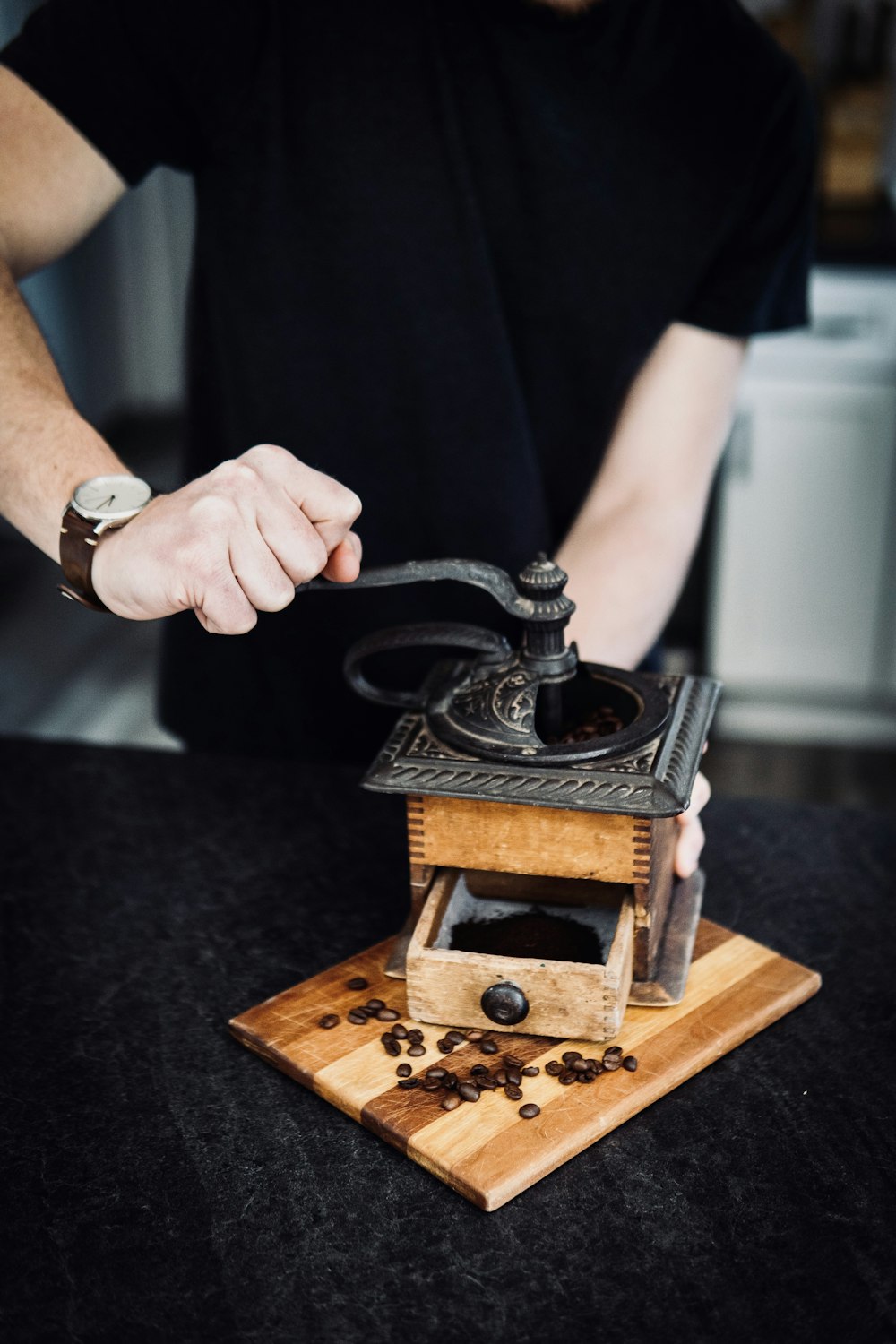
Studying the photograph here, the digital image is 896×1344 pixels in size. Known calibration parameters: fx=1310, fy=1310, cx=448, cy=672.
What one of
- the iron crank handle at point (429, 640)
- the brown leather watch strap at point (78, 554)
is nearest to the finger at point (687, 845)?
the iron crank handle at point (429, 640)

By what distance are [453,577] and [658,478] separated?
670 millimetres

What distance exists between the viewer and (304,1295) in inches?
34.5

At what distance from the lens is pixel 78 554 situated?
1.18 m

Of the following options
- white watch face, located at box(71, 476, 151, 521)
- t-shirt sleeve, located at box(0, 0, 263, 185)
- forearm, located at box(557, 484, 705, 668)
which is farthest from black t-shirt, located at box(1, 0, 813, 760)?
white watch face, located at box(71, 476, 151, 521)

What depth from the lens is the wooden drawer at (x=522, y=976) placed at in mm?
1062

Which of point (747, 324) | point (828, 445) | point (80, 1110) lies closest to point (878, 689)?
point (828, 445)

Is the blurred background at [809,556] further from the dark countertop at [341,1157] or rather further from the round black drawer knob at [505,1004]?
the round black drawer knob at [505,1004]

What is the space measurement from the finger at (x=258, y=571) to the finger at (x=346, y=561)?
0.07m

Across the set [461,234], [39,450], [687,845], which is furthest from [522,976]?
[461,234]

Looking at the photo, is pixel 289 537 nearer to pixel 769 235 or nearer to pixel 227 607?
pixel 227 607

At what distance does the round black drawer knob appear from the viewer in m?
1.06

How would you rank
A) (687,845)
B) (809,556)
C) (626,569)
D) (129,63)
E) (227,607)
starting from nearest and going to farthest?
(227,607)
(687,845)
(129,63)
(626,569)
(809,556)

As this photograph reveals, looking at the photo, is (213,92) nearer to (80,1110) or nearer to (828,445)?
(80,1110)

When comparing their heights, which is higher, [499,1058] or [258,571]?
[258,571]
